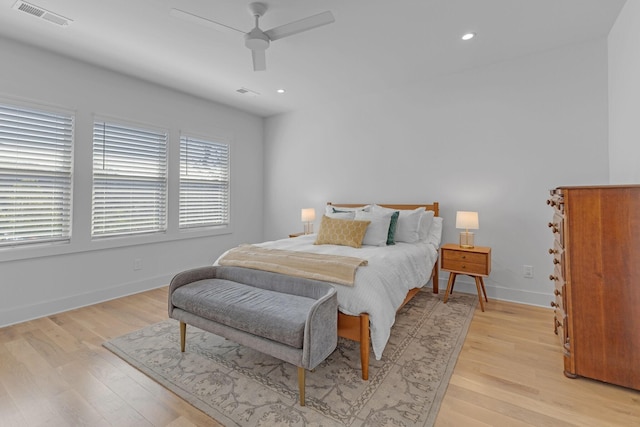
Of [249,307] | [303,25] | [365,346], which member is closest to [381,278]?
[365,346]

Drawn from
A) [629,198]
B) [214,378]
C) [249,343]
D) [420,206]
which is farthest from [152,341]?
[629,198]

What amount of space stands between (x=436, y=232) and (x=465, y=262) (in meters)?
0.57

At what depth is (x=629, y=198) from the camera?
1.76 metres

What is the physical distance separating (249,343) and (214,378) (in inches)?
14.0

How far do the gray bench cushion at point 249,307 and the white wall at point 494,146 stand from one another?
2.57 m

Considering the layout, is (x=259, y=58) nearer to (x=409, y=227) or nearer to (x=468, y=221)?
(x=409, y=227)

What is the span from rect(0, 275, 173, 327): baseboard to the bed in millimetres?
2004

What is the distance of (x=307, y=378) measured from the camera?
1.94 metres

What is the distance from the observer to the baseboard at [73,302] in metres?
2.79

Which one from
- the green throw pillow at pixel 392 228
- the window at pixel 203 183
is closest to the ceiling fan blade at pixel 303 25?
the green throw pillow at pixel 392 228

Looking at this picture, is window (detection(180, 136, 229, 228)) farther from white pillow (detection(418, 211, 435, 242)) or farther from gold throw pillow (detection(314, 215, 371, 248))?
white pillow (detection(418, 211, 435, 242))

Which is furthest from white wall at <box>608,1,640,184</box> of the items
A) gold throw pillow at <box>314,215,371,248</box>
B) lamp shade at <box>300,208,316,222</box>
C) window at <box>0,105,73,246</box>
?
window at <box>0,105,73,246</box>

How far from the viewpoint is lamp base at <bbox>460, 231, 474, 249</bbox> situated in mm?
3269

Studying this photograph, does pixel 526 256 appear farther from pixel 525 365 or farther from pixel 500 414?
pixel 500 414
